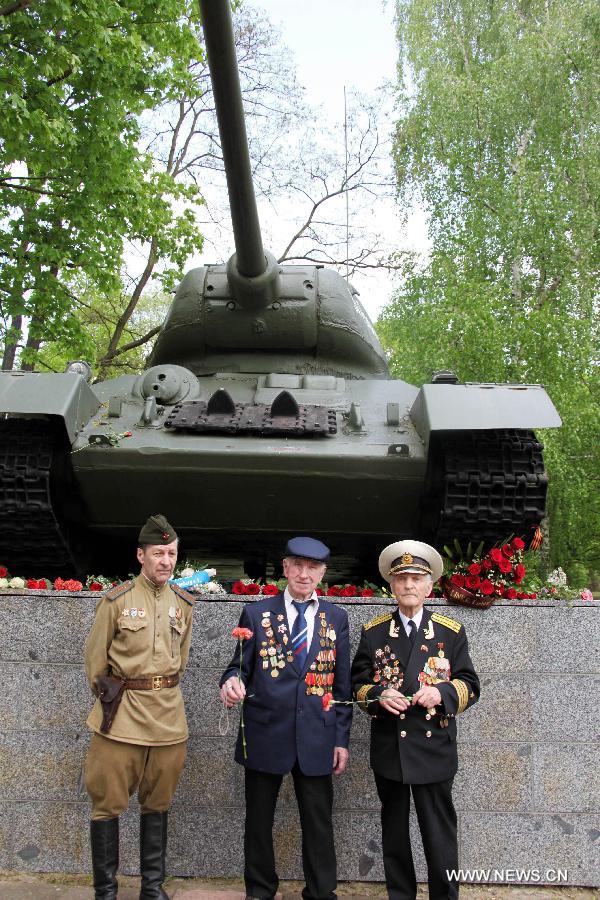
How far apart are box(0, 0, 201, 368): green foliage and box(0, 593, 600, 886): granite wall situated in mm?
6898

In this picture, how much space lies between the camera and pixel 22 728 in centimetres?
488

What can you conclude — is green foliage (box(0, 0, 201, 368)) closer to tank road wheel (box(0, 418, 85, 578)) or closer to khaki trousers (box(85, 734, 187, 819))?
tank road wheel (box(0, 418, 85, 578))

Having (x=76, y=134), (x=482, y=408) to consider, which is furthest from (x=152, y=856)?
(x=76, y=134)

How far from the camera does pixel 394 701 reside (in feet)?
11.8

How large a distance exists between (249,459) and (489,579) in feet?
5.77

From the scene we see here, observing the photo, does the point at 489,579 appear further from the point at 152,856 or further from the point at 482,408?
the point at 152,856

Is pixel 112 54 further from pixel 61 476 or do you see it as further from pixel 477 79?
pixel 477 79

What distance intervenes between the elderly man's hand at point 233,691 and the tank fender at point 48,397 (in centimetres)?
272

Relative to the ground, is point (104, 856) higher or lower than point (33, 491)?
lower

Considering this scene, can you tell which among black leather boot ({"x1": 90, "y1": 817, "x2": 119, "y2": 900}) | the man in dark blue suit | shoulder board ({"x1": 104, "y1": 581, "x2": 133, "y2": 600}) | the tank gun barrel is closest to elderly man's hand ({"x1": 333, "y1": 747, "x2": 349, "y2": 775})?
the man in dark blue suit

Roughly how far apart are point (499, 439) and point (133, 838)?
3.40 m

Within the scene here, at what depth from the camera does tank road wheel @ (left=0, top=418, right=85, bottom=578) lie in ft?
19.4

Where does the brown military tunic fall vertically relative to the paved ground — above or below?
above

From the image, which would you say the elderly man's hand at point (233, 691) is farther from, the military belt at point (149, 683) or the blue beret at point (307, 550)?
the blue beret at point (307, 550)
